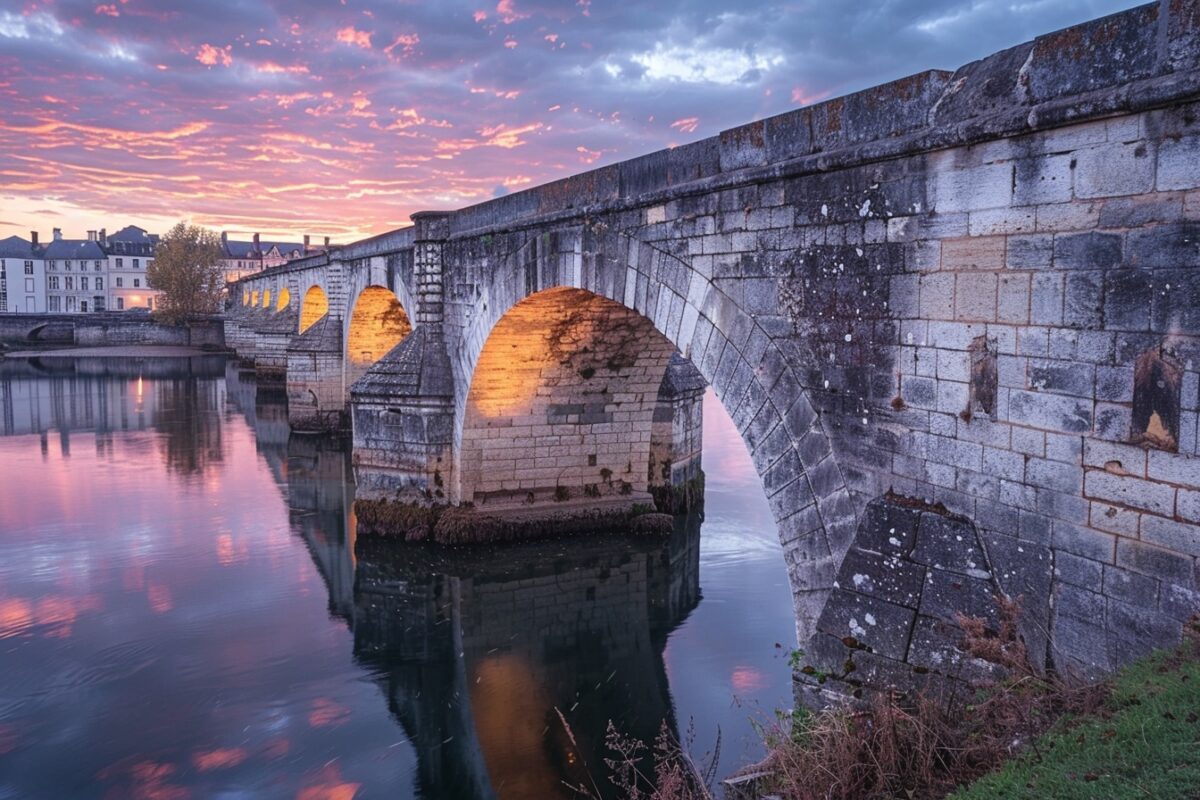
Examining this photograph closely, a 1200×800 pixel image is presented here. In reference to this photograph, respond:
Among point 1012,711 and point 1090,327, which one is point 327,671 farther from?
point 1090,327

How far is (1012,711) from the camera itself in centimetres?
385

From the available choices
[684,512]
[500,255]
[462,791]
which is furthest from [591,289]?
[684,512]

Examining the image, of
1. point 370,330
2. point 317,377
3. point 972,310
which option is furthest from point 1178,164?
point 317,377

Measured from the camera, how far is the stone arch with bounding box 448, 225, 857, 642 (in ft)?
18.8

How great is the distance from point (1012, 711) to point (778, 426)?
256 centimetres

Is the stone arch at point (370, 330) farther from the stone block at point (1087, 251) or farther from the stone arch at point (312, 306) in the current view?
the stone block at point (1087, 251)

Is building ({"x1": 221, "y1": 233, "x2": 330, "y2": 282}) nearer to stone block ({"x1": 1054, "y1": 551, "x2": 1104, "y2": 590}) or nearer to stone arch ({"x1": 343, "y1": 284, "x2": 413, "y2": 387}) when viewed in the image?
stone arch ({"x1": 343, "y1": 284, "x2": 413, "y2": 387})

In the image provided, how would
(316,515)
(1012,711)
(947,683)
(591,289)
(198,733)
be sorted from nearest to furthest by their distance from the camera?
1. (1012,711)
2. (947,683)
3. (198,733)
4. (591,289)
5. (316,515)

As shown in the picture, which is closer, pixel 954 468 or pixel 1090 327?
pixel 1090 327

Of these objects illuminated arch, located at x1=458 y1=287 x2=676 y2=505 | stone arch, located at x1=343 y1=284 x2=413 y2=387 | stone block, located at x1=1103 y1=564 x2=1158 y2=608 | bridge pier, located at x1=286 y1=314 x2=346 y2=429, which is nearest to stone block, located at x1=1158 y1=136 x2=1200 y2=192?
stone block, located at x1=1103 y1=564 x2=1158 y2=608

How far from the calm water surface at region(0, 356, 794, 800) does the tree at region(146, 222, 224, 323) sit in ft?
139

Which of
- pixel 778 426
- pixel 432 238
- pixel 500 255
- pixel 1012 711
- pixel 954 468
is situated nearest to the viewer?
pixel 1012 711

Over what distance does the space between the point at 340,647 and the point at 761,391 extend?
6.46 meters

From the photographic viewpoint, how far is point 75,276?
78062 millimetres
